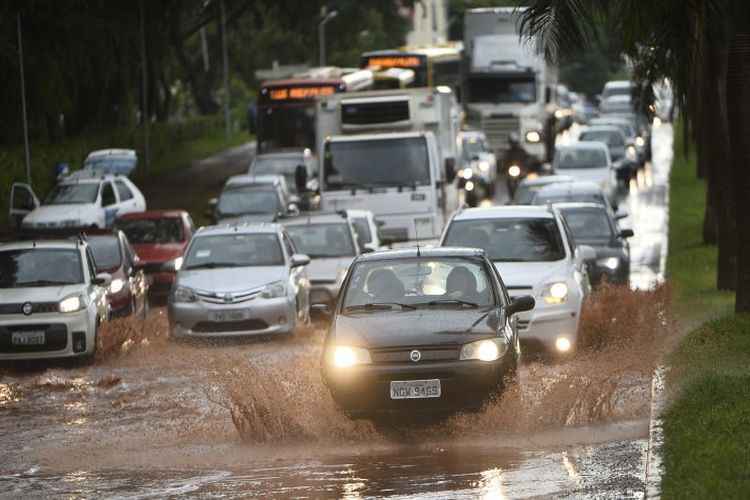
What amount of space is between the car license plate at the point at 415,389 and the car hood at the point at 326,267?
12.2m

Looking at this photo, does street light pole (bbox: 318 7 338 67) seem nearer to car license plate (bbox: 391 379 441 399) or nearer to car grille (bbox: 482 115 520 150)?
car grille (bbox: 482 115 520 150)

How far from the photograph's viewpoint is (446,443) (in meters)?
13.1

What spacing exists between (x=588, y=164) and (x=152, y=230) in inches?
683

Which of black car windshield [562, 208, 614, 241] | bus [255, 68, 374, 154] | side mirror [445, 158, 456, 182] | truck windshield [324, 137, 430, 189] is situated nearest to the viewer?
black car windshield [562, 208, 614, 241]

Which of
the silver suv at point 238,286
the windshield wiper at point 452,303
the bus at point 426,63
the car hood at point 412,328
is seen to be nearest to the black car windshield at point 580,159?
the bus at point 426,63

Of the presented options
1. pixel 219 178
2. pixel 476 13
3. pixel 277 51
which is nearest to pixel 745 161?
pixel 476 13

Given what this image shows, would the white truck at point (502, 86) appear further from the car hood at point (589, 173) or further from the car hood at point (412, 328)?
the car hood at point (412, 328)

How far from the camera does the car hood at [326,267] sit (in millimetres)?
25297

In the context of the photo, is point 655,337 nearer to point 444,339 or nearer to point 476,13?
point 444,339

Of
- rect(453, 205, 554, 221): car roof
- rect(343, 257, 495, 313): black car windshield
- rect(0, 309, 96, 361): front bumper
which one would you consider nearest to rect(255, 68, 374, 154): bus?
rect(453, 205, 554, 221): car roof

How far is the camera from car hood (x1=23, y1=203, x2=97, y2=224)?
113 ft

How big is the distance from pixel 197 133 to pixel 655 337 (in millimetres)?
60017

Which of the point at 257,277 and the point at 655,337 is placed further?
the point at 257,277

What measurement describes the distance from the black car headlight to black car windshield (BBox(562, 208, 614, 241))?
1388 centimetres
